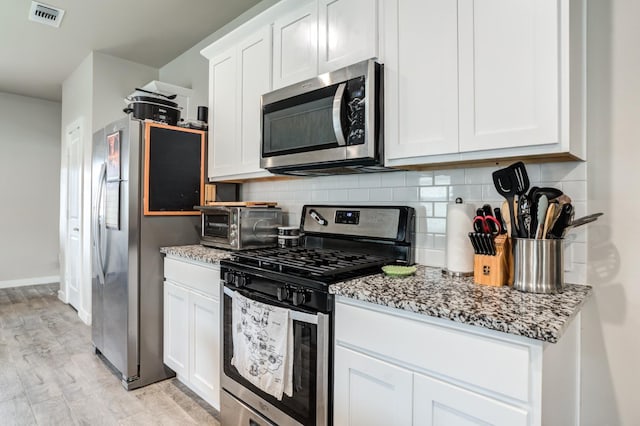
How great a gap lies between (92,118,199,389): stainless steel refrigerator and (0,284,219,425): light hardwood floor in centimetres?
13

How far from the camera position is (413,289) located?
1273mm

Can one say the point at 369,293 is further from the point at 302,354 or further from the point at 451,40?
the point at 451,40

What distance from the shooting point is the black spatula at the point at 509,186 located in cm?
129

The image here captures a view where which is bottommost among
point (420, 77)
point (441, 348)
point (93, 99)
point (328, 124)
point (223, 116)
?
point (441, 348)

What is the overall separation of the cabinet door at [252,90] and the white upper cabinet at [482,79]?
87 centimetres

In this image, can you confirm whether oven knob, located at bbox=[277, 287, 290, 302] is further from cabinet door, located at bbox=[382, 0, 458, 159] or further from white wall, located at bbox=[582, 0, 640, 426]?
white wall, located at bbox=[582, 0, 640, 426]

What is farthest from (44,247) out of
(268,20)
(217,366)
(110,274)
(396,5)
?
(396,5)

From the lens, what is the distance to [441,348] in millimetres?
1080

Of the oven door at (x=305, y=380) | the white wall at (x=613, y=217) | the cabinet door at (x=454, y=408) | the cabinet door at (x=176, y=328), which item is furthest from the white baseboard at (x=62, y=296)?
the white wall at (x=613, y=217)

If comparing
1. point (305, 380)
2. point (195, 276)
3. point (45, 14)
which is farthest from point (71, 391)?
point (45, 14)

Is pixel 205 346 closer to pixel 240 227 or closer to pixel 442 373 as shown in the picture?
pixel 240 227

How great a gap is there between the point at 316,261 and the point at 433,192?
2.18 feet

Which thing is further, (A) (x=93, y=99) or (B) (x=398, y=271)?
(A) (x=93, y=99)

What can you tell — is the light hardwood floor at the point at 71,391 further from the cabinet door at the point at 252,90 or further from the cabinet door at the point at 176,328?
the cabinet door at the point at 252,90
